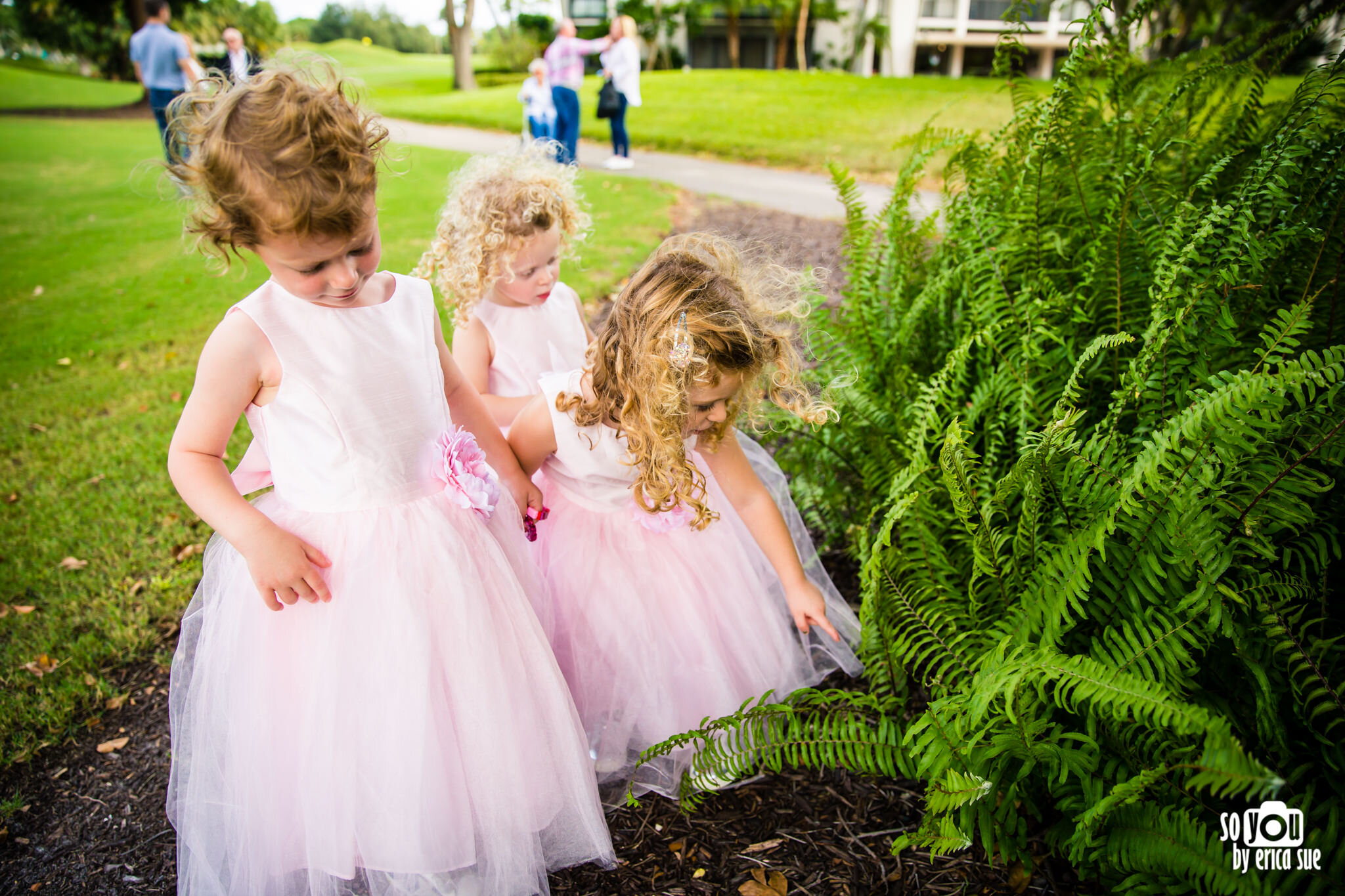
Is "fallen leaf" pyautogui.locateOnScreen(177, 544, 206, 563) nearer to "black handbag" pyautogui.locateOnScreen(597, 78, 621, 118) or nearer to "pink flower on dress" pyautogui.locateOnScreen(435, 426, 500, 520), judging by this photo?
"pink flower on dress" pyautogui.locateOnScreen(435, 426, 500, 520)

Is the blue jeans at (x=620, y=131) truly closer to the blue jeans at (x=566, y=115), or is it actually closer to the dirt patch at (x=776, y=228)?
the blue jeans at (x=566, y=115)

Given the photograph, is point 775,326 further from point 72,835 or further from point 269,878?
point 72,835

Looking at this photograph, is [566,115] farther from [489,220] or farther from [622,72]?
[489,220]

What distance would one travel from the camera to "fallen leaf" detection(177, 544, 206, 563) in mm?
3520

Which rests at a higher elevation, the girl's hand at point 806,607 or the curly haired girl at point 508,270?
the curly haired girl at point 508,270

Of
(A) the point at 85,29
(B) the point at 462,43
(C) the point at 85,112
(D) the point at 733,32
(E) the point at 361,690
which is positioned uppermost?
(A) the point at 85,29

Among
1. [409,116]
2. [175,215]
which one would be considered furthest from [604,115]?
[409,116]

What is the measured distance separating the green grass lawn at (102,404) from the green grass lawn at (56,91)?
19143 millimetres

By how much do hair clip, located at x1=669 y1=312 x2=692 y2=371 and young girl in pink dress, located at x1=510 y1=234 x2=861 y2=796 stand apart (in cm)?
1

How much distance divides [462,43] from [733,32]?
12.9 metres

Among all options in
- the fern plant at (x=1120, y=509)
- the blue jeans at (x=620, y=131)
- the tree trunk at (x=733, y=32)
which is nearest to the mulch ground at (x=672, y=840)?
the fern plant at (x=1120, y=509)

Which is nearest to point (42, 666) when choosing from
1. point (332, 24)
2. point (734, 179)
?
point (734, 179)

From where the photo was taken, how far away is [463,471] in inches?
80.7

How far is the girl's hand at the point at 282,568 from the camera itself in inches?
70.5
